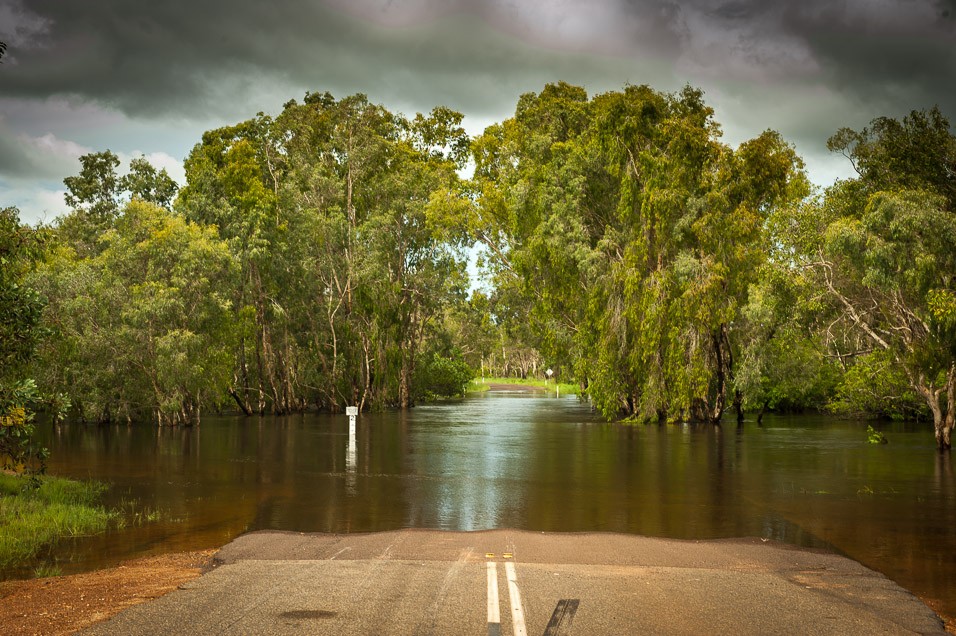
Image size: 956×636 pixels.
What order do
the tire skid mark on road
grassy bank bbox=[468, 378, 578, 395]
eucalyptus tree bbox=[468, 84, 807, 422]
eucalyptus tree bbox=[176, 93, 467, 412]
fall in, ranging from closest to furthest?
the tire skid mark on road → eucalyptus tree bbox=[468, 84, 807, 422] → eucalyptus tree bbox=[176, 93, 467, 412] → grassy bank bbox=[468, 378, 578, 395]

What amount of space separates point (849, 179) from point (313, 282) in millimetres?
37854

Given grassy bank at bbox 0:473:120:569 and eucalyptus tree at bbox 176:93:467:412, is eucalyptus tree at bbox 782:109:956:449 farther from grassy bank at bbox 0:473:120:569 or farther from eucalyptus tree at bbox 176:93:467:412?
eucalyptus tree at bbox 176:93:467:412

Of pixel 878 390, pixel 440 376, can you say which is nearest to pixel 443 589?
pixel 878 390

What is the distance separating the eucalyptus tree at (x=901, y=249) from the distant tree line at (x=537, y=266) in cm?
10

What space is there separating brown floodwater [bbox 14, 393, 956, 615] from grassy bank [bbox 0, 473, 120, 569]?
0.50 meters

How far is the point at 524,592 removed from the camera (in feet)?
29.7

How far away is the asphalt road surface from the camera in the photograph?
7.81 m

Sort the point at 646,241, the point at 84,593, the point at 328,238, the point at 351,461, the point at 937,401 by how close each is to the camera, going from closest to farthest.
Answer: the point at 84,593, the point at 351,461, the point at 937,401, the point at 646,241, the point at 328,238

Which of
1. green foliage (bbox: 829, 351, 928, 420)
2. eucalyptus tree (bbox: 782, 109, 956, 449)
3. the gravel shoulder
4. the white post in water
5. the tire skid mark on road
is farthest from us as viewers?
green foliage (bbox: 829, 351, 928, 420)

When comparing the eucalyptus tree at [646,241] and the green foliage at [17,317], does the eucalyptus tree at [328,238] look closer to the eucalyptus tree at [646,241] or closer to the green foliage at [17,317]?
the eucalyptus tree at [646,241]

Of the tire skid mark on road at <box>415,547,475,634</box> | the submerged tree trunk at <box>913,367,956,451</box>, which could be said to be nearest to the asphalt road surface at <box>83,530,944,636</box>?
the tire skid mark on road at <box>415,547,475,634</box>

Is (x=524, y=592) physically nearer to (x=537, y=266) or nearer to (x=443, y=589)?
(x=443, y=589)

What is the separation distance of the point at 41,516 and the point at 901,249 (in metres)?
24.7

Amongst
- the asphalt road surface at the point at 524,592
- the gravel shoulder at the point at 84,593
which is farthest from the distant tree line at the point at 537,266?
the asphalt road surface at the point at 524,592
